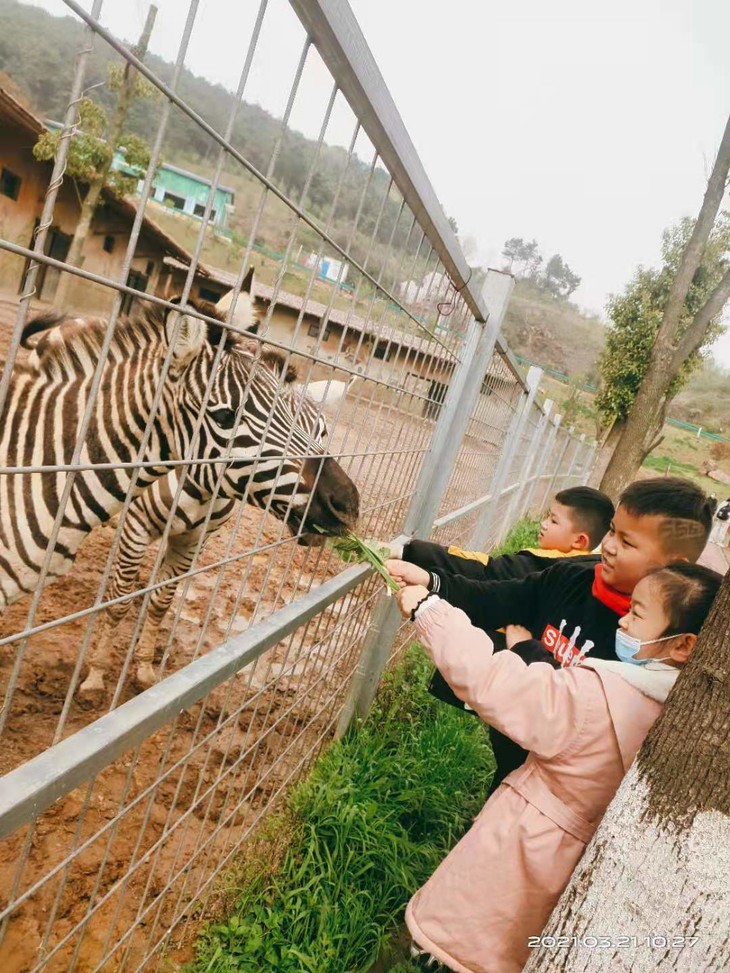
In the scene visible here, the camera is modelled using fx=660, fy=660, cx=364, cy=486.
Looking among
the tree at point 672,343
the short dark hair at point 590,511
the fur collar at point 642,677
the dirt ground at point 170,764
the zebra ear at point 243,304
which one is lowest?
the dirt ground at point 170,764

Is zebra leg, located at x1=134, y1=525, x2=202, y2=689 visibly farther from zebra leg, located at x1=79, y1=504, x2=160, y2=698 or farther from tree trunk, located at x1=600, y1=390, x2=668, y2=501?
tree trunk, located at x1=600, y1=390, x2=668, y2=501

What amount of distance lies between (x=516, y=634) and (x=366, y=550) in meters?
0.74

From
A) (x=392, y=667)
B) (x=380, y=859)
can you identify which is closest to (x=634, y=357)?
(x=392, y=667)

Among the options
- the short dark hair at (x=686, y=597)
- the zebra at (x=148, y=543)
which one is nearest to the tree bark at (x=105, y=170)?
the short dark hair at (x=686, y=597)

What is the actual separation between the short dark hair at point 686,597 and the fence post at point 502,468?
4076 millimetres

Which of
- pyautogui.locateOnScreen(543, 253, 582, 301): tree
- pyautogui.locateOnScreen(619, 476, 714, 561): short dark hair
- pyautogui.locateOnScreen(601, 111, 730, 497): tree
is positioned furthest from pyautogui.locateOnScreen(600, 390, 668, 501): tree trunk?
pyautogui.locateOnScreen(543, 253, 582, 301): tree

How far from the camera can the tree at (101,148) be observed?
0.71m

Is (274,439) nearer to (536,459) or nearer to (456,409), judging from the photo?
(456,409)

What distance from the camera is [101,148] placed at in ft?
2.52

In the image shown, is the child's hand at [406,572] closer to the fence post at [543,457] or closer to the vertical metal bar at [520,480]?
the vertical metal bar at [520,480]

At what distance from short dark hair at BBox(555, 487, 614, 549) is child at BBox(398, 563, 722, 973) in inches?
57.5

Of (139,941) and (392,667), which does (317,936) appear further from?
(392,667)

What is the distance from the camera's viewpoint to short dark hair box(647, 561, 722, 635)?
1766 mm

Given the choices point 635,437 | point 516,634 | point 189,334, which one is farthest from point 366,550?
point 635,437
